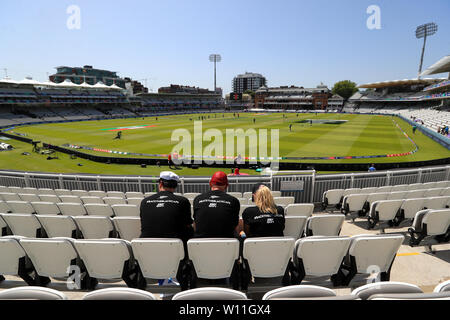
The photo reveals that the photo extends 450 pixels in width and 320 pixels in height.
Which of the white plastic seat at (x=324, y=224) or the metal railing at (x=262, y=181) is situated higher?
the white plastic seat at (x=324, y=224)

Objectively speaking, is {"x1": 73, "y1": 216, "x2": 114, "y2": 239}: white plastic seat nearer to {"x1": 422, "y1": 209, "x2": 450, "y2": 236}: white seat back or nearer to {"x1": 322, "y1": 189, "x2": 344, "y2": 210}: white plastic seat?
{"x1": 422, "y1": 209, "x2": 450, "y2": 236}: white seat back

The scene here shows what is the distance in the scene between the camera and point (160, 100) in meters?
120

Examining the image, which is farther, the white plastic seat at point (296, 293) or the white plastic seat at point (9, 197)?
the white plastic seat at point (9, 197)

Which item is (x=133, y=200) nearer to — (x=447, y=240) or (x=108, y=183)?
(x=108, y=183)

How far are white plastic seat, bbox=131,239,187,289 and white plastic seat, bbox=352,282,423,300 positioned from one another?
206 centimetres

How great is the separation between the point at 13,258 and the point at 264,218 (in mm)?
3608

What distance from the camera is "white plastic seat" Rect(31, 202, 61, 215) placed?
19.7 feet

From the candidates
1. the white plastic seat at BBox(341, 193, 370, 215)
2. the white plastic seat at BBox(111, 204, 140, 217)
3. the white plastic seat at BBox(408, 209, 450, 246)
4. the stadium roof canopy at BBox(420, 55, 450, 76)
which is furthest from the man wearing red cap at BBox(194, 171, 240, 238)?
the stadium roof canopy at BBox(420, 55, 450, 76)

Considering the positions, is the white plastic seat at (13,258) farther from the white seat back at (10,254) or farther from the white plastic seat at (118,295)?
the white plastic seat at (118,295)

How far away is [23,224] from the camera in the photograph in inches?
185

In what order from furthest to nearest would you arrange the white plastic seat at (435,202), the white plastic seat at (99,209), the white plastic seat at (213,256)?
the white plastic seat at (435,202) < the white plastic seat at (99,209) < the white plastic seat at (213,256)

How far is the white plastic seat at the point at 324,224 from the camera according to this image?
426 centimetres

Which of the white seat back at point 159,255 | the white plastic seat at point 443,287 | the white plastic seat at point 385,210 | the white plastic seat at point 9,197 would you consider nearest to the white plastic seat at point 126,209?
the white seat back at point 159,255

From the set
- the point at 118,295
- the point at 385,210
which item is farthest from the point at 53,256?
the point at 385,210
